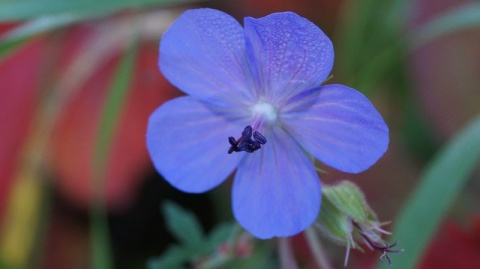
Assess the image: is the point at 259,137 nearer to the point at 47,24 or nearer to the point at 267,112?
the point at 267,112

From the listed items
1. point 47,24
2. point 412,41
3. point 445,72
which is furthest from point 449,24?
point 47,24

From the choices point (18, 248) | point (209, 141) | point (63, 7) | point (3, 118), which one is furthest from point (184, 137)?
point (3, 118)

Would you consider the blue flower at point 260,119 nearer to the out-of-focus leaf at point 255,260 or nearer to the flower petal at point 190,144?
the flower petal at point 190,144

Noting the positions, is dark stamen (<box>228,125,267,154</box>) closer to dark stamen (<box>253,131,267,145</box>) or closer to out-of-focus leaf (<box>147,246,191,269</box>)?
dark stamen (<box>253,131,267,145</box>)

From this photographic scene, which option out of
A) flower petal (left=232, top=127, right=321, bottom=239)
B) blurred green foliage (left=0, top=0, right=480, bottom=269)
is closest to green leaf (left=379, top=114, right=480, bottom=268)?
blurred green foliage (left=0, top=0, right=480, bottom=269)

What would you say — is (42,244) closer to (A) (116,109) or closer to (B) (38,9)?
(A) (116,109)

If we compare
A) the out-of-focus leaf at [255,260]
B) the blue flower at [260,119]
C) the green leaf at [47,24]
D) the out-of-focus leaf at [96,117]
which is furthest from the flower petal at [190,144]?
the out-of-focus leaf at [96,117]

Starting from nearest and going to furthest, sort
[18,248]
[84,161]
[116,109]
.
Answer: [116,109]
[18,248]
[84,161]
